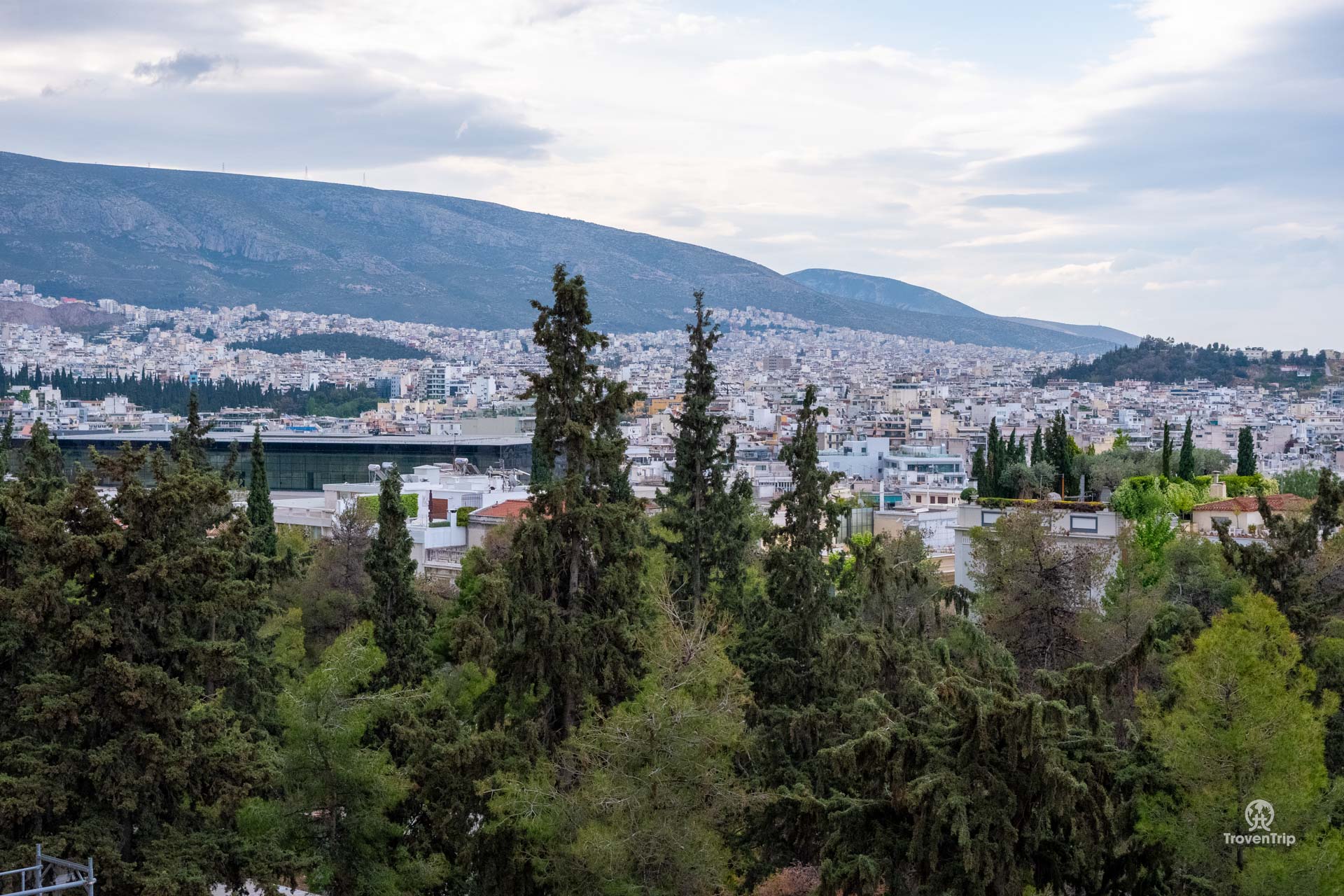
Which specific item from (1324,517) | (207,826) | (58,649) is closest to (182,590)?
(58,649)

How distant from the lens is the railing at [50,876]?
Result: 431 inches

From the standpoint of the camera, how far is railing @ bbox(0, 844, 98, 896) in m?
10.9

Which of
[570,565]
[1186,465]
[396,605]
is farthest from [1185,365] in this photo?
[570,565]

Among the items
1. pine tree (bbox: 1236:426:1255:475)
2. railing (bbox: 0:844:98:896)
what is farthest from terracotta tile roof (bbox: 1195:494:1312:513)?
railing (bbox: 0:844:98:896)

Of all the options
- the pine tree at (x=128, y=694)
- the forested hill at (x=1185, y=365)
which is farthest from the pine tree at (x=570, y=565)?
the forested hill at (x=1185, y=365)

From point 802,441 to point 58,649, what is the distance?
8.33 meters

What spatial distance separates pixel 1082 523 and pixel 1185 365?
13445cm

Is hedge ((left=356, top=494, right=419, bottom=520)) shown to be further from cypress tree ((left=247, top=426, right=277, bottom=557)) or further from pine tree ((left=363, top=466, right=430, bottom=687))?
pine tree ((left=363, top=466, right=430, bottom=687))

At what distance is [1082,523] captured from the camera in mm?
28266

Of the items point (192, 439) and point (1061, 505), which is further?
point (1061, 505)

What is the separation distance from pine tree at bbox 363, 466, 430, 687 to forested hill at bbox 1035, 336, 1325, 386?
13948 centimetres

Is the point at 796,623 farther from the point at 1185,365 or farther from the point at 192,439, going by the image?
the point at 1185,365

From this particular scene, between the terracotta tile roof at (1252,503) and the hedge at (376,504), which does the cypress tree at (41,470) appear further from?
the terracotta tile roof at (1252,503)

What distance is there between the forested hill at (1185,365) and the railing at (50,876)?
14787cm
